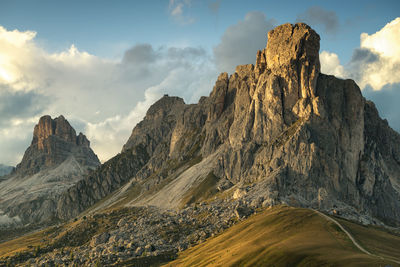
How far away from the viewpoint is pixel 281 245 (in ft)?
355

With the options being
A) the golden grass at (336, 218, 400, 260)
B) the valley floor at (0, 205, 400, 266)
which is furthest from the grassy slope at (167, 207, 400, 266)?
the golden grass at (336, 218, 400, 260)

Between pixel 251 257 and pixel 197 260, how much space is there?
24.9m

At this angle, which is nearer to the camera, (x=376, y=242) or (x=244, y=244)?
(x=244, y=244)

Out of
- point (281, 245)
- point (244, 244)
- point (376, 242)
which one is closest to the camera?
point (281, 245)

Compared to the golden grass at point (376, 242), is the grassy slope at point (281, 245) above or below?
above

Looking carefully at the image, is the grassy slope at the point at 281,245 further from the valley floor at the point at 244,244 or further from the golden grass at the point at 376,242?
the golden grass at the point at 376,242

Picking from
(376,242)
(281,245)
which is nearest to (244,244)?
(281,245)

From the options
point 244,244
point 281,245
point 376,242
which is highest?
point 244,244

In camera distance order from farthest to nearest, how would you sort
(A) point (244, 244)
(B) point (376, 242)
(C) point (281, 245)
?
1. (B) point (376, 242)
2. (A) point (244, 244)
3. (C) point (281, 245)

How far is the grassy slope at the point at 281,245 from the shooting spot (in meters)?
93.8

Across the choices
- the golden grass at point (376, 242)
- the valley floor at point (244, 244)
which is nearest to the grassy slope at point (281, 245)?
the valley floor at point (244, 244)

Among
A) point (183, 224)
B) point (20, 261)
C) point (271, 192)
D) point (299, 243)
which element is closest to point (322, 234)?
point (299, 243)

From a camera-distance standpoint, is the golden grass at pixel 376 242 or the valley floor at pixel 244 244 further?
the golden grass at pixel 376 242

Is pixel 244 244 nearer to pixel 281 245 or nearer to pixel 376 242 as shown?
pixel 281 245
